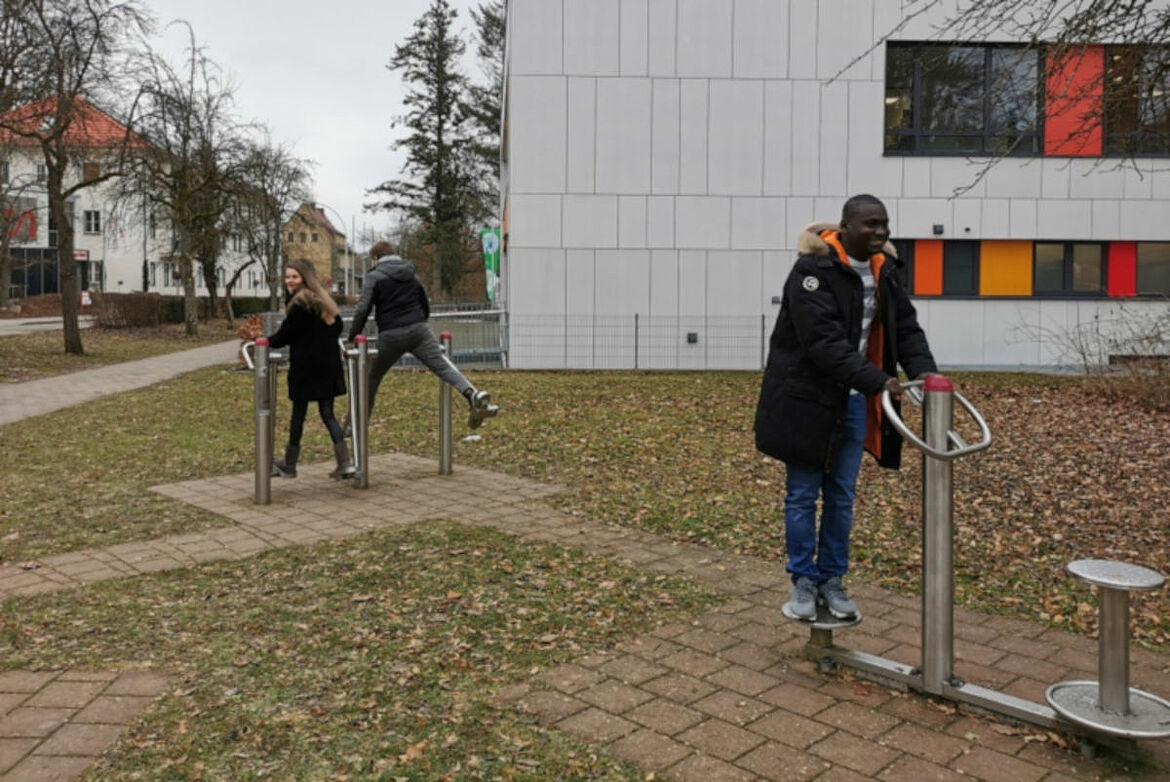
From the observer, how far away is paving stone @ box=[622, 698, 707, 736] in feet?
11.7

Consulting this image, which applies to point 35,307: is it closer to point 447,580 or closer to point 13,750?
point 447,580

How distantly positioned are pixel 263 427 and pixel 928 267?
59.3ft

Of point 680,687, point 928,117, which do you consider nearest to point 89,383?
point 680,687

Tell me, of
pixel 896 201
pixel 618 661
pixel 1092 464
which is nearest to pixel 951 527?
pixel 618 661

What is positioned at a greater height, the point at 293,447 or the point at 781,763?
the point at 293,447

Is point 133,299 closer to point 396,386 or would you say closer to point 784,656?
point 396,386

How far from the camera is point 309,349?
7816 mm

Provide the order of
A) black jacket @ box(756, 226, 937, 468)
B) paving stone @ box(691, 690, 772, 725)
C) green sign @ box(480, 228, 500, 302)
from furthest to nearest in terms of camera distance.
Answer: green sign @ box(480, 228, 500, 302)
black jacket @ box(756, 226, 937, 468)
paving stone @ box(691, 690, 772, 725)

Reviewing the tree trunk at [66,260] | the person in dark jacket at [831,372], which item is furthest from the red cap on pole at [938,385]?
the tree trunk at [66,260]

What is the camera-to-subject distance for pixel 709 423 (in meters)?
11.9

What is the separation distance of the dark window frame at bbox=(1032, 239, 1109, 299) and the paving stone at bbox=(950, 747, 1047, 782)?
20.9 metres

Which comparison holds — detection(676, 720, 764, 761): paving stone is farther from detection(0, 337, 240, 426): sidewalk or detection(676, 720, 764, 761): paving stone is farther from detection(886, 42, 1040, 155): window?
detection(886, 42, 1040, 155): window

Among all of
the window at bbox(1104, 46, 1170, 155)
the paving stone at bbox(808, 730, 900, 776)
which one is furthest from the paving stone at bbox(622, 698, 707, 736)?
the window at bbox(1104, 46, 1170, 155)

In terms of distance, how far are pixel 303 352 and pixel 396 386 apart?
8917 millimetres
